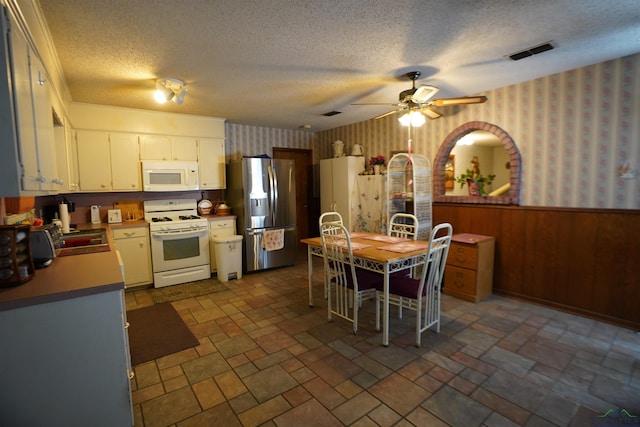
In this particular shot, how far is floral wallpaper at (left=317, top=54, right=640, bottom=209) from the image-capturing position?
2.78m

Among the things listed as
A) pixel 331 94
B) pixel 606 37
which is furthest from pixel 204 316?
pixel 606 37

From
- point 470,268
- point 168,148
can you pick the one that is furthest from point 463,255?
point 168,148

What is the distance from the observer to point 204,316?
10.5 feet

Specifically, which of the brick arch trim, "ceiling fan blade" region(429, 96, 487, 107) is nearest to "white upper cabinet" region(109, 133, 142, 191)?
"ceiling fan blade" region(429, 96, 487, 107)

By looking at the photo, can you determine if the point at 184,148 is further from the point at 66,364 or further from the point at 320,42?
the point at 66,364

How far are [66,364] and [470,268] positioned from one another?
348 centimetres

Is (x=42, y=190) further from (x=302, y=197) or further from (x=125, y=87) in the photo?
(x=302, y=197)

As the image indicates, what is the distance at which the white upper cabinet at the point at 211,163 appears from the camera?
4.64 metres

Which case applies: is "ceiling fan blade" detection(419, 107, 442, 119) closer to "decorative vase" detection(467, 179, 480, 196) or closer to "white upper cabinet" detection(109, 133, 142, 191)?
"decorative vase" detection(467, 179, 480, 196)

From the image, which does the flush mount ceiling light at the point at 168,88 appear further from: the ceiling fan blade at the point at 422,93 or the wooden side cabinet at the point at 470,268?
the wooden side cabinet at the point at 470,268

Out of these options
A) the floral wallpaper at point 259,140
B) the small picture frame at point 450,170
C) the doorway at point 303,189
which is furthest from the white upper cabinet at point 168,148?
the small picture frame at point 450,170

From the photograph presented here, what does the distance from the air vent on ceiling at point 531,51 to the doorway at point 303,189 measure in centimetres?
401

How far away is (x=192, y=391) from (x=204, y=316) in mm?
1204

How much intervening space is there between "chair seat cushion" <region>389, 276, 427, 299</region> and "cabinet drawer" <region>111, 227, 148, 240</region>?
10.5ft
